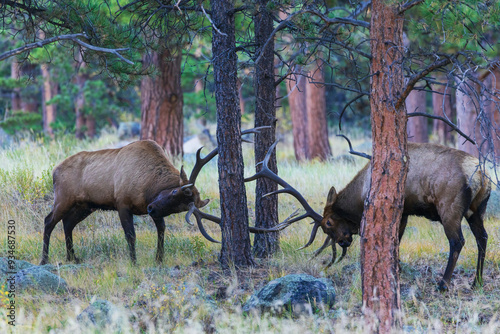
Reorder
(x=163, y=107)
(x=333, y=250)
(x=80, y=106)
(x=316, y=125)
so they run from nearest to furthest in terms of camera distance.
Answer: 1. (x=333, y=250)
2. (x=163, y=107)
3. (x=316, y=125)
4. (x=80, y=106)

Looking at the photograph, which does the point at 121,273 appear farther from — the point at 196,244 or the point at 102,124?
the point at 102,124

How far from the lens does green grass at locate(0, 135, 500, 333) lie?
5191mm

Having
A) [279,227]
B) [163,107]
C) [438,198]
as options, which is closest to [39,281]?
[279,227]

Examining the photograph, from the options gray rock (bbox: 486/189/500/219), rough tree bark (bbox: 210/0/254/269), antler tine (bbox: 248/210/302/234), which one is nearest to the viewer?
rough tree bark (bbox: 210/0/254/269)

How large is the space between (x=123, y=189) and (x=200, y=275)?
70.5 inches

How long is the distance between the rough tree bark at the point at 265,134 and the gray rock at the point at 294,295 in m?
2.04

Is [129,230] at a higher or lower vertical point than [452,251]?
higher

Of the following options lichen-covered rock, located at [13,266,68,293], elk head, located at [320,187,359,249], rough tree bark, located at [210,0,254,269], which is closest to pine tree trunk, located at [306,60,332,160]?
elk head, located at [320,187,359,249]

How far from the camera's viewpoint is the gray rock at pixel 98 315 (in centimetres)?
502

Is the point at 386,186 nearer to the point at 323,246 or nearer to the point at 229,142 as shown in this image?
the point at 229,142

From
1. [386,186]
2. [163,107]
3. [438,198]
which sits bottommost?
[438,198]

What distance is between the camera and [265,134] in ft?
26.1

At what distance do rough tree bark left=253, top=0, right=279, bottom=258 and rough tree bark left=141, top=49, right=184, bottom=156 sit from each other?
619 cm

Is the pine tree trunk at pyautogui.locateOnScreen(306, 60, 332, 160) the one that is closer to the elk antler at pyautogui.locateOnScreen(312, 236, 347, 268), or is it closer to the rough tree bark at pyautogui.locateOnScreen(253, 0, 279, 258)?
the rough tree bark at pyautogui.locateOnScreen(253, 0, 279, 258)
